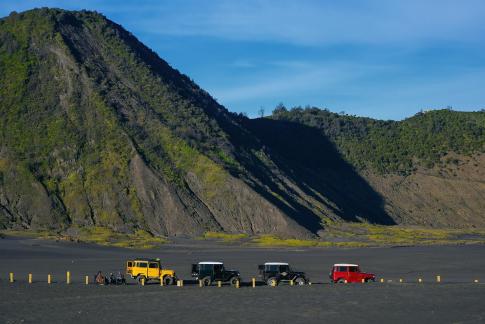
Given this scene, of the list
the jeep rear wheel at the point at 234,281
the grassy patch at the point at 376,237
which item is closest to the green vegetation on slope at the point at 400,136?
the grassy patch at the point at 376,237

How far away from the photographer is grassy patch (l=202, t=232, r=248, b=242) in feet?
314

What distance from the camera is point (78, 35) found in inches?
5364

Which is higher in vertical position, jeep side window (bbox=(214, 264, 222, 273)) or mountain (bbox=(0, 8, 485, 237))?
mountain (bbox=(0, 8, 485, 237))

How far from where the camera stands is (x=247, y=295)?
42406 millimetres

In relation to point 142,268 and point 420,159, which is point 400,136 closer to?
point 420,159

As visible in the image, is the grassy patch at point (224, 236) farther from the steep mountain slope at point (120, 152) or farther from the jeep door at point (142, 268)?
the jeep door at point (142, 268)

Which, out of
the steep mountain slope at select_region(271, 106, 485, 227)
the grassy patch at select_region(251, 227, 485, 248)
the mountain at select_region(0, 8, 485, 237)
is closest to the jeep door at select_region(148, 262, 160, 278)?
the grassy patch at select_region(251, 227, 485, 248)

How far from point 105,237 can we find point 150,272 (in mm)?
42600

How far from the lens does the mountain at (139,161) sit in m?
104

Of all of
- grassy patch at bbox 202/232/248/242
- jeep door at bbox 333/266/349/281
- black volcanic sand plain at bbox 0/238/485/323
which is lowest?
black volcanic sand plain at bbox 0/238/485/323

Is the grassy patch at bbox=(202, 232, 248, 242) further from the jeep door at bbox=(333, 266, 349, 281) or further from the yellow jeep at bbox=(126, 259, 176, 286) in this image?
the jeep door at bbox=(333, 266, 349, 281)

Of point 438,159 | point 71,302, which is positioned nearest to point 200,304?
point 71,302

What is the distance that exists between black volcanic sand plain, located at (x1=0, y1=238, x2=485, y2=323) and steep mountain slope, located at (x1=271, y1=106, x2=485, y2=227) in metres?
80.5

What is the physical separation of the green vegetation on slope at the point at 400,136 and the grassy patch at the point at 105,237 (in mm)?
85214
